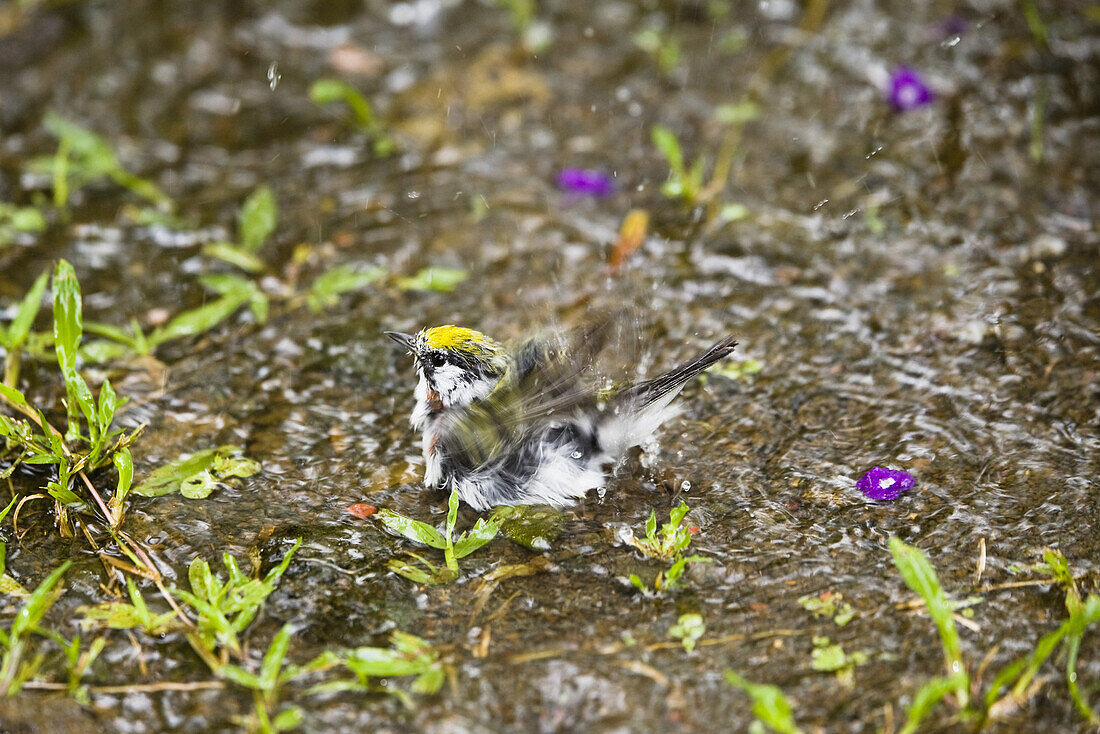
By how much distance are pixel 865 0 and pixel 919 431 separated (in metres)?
3.72

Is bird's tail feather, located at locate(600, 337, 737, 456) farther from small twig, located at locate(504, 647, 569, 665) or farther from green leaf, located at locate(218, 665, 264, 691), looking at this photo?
green leaf, located at locate(218, 665, 264, 691)

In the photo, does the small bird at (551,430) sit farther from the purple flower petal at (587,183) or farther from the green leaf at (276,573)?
the purple flower petal at (587,183)

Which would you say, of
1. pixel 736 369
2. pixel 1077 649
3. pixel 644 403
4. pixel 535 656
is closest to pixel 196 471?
pixel 535 656

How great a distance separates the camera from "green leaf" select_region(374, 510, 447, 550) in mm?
3127

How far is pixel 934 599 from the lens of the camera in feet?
8.47

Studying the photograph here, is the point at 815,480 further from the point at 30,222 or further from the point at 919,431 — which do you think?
the point at 30,222

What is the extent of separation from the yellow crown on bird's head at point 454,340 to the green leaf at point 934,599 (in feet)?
5.53

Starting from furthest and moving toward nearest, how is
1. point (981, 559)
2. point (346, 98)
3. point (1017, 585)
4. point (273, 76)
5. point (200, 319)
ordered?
point (273, 76) < point (346, 98) < point (200, 319) < point (981, 559) < point (1017, 585)

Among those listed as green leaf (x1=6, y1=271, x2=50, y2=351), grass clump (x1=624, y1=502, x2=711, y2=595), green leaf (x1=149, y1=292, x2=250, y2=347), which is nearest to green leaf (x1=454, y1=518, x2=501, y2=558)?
grass clump (x1=624, y1=502, x2=711, y2=595)

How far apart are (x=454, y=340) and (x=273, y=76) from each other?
326cm

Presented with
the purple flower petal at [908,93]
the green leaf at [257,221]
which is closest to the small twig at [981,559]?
the purple flower petal at [908,93]

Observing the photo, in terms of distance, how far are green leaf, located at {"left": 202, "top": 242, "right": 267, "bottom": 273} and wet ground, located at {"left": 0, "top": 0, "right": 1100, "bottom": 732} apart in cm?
7

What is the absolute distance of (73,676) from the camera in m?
2.62

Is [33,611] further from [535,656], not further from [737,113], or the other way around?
[737,113]
